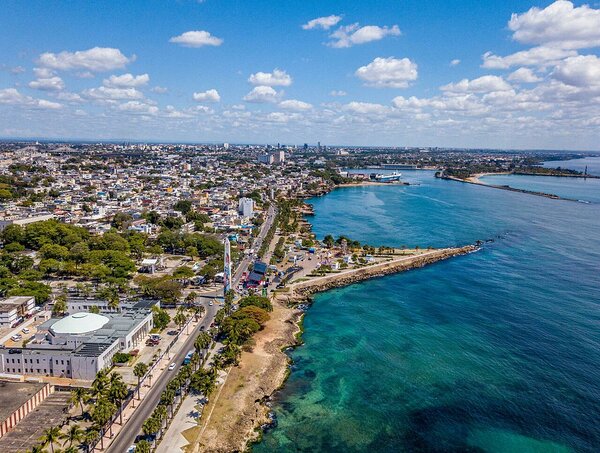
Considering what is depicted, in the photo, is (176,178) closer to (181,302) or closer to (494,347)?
(181,302)

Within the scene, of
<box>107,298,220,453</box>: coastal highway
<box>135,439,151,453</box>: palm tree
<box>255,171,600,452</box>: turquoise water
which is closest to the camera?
<box>135,439,151,453</box>: palm tree

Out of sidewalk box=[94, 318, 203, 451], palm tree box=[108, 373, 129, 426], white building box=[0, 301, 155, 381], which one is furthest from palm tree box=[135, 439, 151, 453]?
white building box=[0, 301, 155, 381]

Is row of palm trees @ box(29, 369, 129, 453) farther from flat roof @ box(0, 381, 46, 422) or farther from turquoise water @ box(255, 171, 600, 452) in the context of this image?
turquoise water @ box(255, 171, 600, 452)

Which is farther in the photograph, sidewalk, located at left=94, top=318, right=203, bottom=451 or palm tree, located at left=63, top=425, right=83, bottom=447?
sidewalk, located at left=94, top=318, right=203, bottom=451

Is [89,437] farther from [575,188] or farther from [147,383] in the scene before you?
[575,188]

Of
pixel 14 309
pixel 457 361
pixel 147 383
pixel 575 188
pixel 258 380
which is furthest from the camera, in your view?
pixel 575 188

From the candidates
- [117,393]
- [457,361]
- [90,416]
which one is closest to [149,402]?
[117,393]

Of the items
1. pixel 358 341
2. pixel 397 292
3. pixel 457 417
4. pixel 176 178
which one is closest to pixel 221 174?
pixel 176 178
